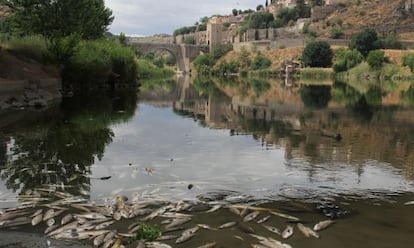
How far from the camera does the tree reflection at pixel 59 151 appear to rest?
13.9m

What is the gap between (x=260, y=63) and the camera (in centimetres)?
16288

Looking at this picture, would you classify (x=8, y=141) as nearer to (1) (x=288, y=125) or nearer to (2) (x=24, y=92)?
(1) (x=288, y=125)

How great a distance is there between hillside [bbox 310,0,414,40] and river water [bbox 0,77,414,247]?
466 feet

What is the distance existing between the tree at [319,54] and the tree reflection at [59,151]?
4411 inches

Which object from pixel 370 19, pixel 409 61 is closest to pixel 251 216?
pixel 409 61

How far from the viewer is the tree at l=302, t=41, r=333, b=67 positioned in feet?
452

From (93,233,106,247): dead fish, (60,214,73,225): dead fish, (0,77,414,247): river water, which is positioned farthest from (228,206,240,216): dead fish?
(60,214,73,225): dead fish

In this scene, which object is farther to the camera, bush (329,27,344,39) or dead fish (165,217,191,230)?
bush (329,27,344,39)

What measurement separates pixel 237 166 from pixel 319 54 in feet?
414

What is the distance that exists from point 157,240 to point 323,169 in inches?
306

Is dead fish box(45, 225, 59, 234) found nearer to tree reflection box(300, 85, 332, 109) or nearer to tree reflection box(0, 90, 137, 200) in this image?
tree reflection box(0, 90, 137, 200)

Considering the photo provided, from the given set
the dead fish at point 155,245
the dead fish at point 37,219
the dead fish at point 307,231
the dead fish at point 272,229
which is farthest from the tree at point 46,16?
the dead fish at point 155,245

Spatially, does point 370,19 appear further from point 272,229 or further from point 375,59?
point 272,229

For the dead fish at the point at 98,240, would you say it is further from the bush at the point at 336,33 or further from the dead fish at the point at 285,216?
the bush at the point at 336,33
